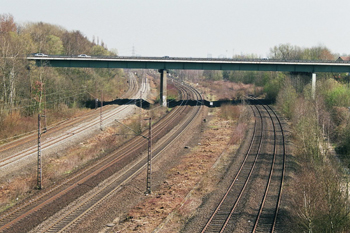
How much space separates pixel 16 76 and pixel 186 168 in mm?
29598

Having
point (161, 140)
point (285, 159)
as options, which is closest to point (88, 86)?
point (161, 140)

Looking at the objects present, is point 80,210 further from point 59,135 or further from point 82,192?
point 59,135

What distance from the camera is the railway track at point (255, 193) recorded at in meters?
21.7

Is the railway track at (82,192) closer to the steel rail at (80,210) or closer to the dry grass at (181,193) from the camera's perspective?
the steel rail at (80,210)

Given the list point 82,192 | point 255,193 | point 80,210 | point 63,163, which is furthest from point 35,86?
point 255,193

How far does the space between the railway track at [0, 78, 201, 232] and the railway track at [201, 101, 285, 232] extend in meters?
8.76

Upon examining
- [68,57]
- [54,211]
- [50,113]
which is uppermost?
[68,57]

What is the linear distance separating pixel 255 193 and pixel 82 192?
41.9 feet

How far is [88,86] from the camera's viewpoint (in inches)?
2746

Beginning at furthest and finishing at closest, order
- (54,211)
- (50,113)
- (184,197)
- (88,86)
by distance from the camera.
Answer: (88,86) < (50,113) < (184,197) < (54,211)

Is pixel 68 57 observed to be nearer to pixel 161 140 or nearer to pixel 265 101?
pixel 161 140

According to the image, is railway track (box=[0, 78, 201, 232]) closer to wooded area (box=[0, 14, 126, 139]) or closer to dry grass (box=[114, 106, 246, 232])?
dry grass (box=[114, 106, 246, 232])

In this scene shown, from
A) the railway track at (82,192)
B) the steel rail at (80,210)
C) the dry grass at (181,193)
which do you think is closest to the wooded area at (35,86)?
the railway track at (82,192)

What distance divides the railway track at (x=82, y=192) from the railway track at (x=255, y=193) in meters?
8.76
